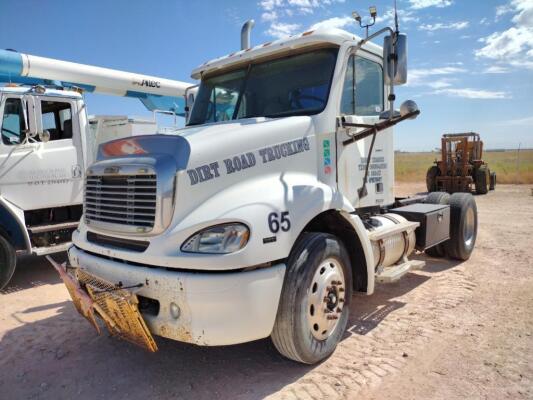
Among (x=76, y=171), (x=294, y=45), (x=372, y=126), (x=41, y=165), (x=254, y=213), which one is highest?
(x=294, y=45)

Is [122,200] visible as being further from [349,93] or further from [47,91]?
[47,91]

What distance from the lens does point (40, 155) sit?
243 inches

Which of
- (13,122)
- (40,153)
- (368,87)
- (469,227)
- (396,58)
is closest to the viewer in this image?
(396,58)

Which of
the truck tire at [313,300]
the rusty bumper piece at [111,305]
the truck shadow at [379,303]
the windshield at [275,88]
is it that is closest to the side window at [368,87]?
the windshield at [275,88]

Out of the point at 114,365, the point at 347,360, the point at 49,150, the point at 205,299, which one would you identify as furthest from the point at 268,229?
the point at 49,150

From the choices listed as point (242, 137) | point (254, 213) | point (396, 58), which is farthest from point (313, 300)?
point (396, 58)

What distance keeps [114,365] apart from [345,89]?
3266 mm

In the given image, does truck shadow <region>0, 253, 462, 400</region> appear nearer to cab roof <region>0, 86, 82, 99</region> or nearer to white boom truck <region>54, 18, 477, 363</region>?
white boom truck <region>54, 18, 477, 363</region>

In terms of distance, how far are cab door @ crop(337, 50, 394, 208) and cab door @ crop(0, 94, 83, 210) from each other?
4.42 meters

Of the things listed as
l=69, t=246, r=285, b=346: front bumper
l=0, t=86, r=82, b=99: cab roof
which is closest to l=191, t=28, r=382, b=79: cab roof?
l=69, t=246, r=285, b=346: front bumper

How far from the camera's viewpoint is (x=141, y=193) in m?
2.95

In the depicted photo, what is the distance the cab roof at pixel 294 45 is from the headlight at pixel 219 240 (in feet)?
6.84

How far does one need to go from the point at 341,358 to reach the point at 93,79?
21.8 ft

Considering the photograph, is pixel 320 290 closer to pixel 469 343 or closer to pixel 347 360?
pixel 347 360
